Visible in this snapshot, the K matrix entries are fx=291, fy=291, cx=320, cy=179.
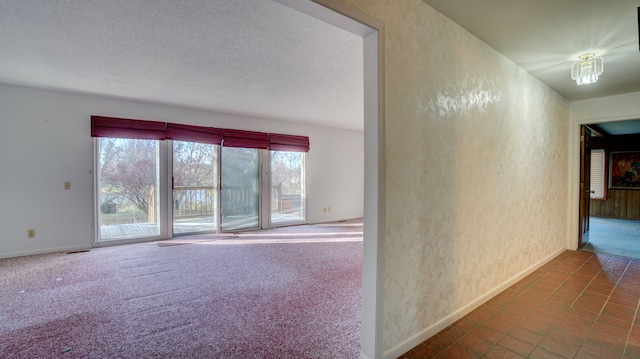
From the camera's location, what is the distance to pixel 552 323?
226 centimetres

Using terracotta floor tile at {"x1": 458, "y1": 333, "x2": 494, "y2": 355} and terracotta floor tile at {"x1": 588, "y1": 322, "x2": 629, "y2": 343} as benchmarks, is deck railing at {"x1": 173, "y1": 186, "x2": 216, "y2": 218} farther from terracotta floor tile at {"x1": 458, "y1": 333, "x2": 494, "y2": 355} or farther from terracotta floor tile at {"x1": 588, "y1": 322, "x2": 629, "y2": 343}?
terracotta floor tile at {"x1": 588, "y1": 322, "x2": 629, "y2": 343}

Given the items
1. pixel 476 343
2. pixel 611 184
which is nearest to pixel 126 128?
pixel 476 343

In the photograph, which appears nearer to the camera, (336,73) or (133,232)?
(336,73)

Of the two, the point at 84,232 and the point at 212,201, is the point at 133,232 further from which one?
the point at 212,201

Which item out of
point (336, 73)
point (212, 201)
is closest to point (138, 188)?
point (212, 201)

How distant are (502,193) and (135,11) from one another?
3418mm

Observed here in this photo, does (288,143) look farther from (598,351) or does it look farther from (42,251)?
(598,351)

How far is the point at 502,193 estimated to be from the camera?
2.75 meters

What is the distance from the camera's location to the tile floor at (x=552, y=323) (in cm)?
191

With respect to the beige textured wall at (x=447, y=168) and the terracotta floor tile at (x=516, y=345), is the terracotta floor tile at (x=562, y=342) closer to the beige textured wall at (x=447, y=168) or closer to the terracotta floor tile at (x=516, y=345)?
the terracotta floor tile at (x=516, y=345)

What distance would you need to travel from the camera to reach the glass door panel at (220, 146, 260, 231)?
5.70m

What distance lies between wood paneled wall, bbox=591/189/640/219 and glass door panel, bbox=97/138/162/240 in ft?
35.7

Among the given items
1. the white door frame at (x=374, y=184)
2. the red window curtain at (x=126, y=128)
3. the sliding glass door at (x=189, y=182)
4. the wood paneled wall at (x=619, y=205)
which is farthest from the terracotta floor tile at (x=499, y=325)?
the wood paneled wall at (x=619, y=205)

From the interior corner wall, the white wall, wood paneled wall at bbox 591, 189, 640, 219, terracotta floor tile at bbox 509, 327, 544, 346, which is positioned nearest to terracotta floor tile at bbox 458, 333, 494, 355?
terracotta floor tile at bbox 509, 327, 544, 346
